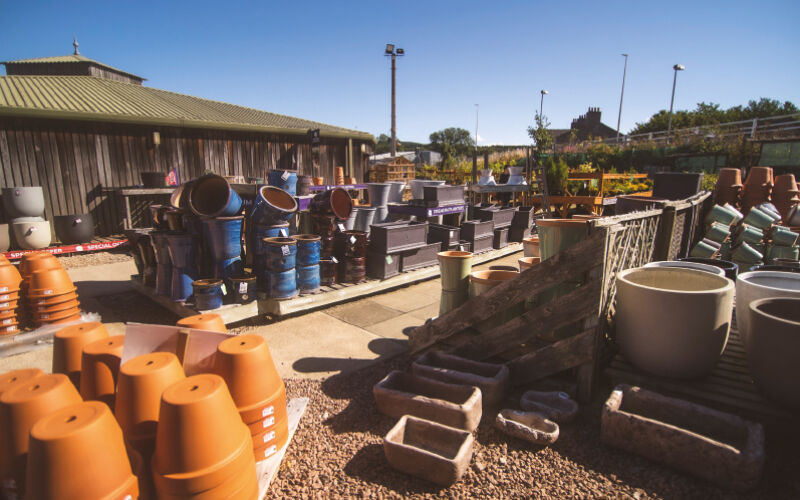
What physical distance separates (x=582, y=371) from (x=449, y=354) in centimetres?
103

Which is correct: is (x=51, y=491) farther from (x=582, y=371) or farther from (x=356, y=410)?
(x=582, y=371)

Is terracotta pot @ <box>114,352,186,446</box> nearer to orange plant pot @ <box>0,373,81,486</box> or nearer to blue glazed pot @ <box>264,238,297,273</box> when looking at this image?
orange plant pot @ <box>0,373,81,486</box>

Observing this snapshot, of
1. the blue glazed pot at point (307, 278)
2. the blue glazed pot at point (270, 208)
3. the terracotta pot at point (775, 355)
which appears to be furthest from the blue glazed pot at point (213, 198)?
the terracotta pot at point (775, 355)

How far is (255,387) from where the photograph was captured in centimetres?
215

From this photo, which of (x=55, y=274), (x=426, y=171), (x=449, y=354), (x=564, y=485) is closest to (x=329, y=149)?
(x=426, y=171)

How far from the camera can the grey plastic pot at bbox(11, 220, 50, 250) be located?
8336 mm

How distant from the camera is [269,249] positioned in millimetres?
4828

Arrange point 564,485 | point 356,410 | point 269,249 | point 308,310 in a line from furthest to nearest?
point 308,310, point 269,249, point 356,410, point 564,485

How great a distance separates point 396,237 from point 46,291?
4.25m

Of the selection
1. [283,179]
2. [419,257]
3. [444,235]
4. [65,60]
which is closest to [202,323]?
[283,179]

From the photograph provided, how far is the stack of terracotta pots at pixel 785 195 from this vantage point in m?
7.85

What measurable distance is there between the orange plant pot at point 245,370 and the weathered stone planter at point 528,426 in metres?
1.50

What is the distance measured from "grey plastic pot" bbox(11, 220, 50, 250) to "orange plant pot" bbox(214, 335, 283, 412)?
919 cm

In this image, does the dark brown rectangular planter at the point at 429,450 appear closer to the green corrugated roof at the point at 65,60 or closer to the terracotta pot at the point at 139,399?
the terracotta pot at the point at 139,399
